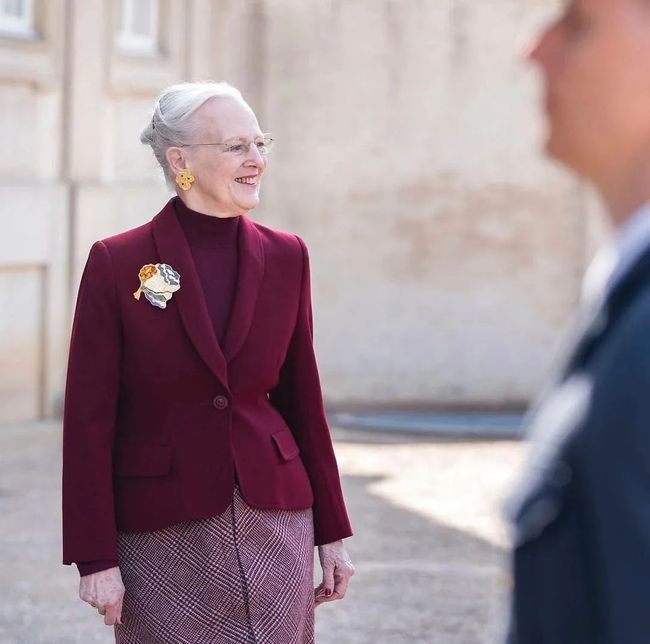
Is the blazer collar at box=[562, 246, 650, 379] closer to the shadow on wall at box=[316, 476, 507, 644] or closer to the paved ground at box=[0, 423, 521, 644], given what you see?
the paved ground at box=[0, 423, 521, 644]

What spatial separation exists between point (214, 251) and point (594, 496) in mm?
2420

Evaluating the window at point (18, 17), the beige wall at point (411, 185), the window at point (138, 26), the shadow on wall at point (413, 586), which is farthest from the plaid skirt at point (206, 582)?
the beige wall at point (411, 185)

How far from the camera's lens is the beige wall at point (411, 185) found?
1428 cm

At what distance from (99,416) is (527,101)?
11288 millimetres

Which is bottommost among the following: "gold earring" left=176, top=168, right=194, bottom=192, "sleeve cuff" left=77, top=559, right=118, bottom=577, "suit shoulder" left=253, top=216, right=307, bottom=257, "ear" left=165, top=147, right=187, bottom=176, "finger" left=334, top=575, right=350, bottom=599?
"finger" left=334, top=575, right=350, bottom=599

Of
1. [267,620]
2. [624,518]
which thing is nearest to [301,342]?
[267,620]

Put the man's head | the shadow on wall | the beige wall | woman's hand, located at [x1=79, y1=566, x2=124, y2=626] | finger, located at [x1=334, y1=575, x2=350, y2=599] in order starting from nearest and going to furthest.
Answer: the man's head < woman's hand, located at [x1=79, y1=566, x2=124, y2=626] < finger, located at [x1=334, y1=575, x2=350, y2=599] < the shadow on wall < the beige wall

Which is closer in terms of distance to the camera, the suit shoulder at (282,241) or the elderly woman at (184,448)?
the elderly woman at (184,448)

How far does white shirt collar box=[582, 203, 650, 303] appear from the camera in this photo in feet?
5.25

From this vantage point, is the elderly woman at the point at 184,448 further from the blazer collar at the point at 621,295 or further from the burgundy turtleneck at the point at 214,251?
the blazer collar at the point at 621,295

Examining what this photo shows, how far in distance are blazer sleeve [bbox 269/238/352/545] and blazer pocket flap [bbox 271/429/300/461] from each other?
0.15 feet

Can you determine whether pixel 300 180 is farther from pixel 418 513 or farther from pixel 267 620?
pixel 267 620

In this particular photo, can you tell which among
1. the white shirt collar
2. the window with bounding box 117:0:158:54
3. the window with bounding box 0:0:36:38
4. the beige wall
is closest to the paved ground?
the beige wall

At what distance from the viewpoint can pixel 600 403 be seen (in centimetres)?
154
